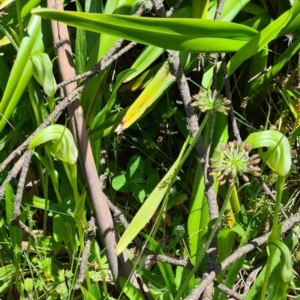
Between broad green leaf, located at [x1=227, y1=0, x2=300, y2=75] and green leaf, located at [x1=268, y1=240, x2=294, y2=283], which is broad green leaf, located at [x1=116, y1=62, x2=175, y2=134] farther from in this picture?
green leaf, located at [x1=268, y1=240, x2=294, y2=283]

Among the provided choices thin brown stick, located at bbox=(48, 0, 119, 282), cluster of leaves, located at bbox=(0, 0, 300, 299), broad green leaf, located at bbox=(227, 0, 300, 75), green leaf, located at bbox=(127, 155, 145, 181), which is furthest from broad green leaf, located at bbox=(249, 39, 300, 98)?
thin brown stick, located at bbox=(48, 0, 119, 282)

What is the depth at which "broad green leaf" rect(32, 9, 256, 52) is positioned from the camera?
2.39 ft

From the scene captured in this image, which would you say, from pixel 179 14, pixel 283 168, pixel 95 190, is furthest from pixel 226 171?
pixel 179 14

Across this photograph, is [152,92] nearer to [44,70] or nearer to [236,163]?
[44,70]

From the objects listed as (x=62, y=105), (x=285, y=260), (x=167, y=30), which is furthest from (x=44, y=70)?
(x=285, y=260)

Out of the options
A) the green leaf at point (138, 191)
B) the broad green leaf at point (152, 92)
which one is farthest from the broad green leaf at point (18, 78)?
the green leaf at point (138, 191)

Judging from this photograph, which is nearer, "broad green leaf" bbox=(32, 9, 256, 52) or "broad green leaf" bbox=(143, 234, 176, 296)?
"broad green leaf" bbox=(32, 9, 256, 52)

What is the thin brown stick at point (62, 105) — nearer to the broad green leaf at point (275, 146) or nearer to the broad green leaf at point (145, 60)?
the broad green leaf at point (145, 60)

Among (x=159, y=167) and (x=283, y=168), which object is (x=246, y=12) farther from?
(x=283, y=168)

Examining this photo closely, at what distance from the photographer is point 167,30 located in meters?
0.77

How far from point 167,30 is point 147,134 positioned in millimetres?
428

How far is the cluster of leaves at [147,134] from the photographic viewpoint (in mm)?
811

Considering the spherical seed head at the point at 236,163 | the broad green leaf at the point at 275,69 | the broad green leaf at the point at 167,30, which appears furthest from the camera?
the broad green leaf at the point at 275,69

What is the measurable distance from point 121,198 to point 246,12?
1.72 ft
